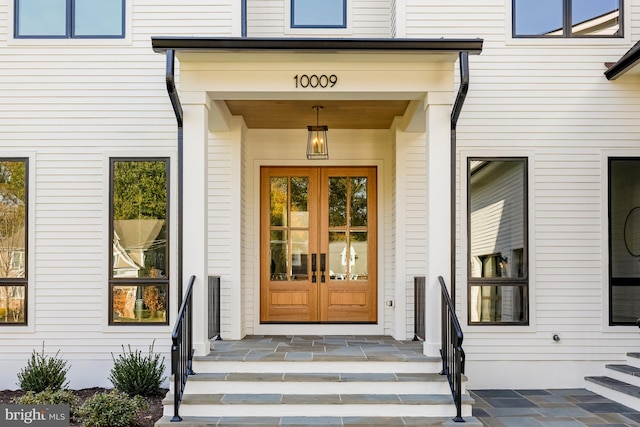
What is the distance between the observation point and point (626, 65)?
6391mm

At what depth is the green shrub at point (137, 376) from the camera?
6.05 meters

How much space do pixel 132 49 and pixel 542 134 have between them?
4.95 meters

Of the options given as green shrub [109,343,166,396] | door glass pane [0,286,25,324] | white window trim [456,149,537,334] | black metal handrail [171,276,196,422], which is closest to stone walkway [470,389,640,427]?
white window trim [456,149,537,334]

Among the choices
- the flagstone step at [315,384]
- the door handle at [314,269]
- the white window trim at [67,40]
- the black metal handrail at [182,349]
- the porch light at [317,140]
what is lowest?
the flagstone step at [315,384]

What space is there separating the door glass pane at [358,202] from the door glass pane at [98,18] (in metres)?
3.50

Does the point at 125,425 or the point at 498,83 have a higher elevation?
the point at 498,83

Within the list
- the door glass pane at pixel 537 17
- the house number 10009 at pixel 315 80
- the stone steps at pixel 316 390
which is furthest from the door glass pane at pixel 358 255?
the door glass pane at pixel 537 17

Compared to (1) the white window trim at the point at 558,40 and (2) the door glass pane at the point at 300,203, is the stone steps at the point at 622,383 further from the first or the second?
(2) the door glass pane at the point at 300,203

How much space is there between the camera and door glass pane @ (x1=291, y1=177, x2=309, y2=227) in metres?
7.82

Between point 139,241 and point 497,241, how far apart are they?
167 inches

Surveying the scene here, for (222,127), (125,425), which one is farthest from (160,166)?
(125,425)

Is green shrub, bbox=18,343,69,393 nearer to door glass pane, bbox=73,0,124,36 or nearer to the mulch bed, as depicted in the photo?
the mulch bed

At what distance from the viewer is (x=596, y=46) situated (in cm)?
677

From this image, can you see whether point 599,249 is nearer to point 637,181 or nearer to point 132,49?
point 637,181
